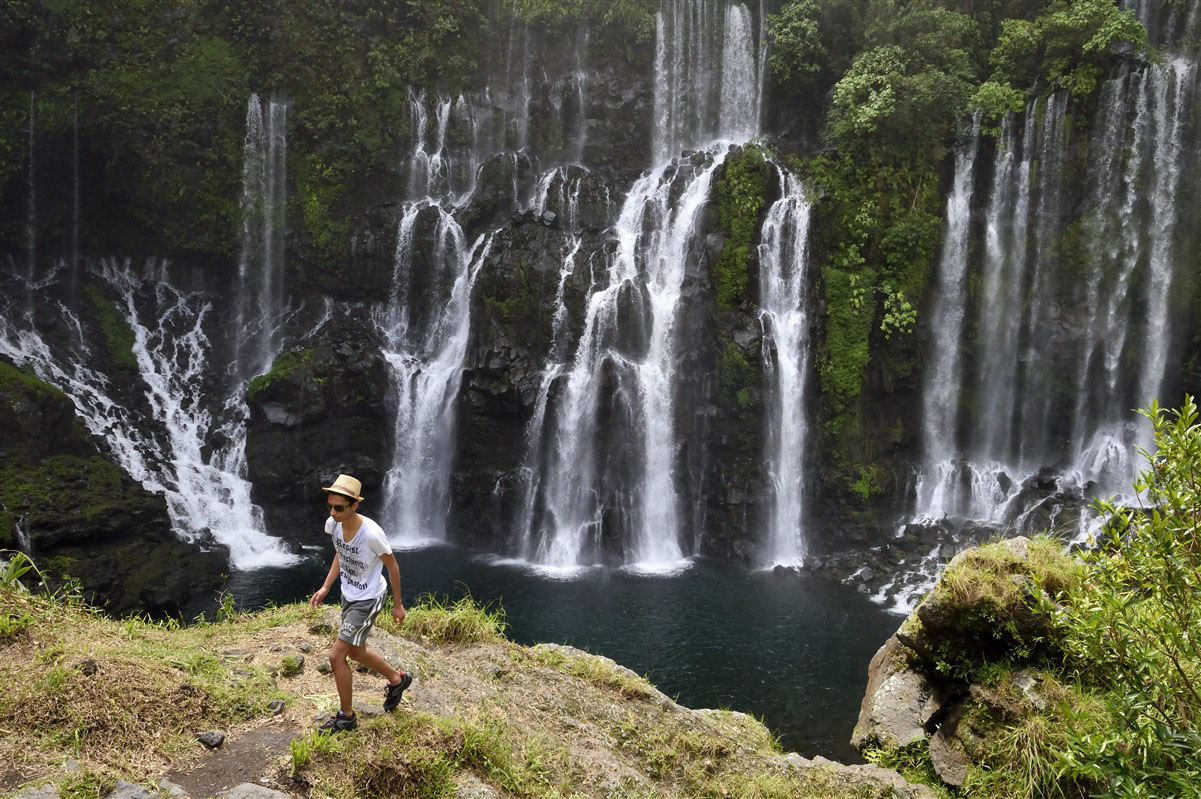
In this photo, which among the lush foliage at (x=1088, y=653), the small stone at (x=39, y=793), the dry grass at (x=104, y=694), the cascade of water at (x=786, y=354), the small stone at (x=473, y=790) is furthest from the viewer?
the cascade of water at (x=786, y=354)

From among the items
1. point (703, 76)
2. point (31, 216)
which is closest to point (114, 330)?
point (31, 216)

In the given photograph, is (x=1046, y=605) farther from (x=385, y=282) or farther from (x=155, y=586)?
(x=385, y=282)

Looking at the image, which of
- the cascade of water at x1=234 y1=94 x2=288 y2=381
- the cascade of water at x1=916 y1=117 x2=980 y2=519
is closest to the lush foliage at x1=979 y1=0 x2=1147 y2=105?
the cascade of water at x1=916 y1=117 x2=980 y2=519

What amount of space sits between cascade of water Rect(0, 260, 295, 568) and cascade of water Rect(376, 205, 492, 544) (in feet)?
11.0

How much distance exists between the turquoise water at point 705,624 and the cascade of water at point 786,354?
215cm

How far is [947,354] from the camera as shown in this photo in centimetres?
1967

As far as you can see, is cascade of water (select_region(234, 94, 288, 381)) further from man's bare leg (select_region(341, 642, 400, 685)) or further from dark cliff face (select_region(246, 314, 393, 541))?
man's bare leg (select_region(341, 642, 400, 685))

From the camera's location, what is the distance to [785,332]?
19.2 meters

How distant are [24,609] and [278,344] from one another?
667 inches

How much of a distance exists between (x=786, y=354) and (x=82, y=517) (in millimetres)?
15154

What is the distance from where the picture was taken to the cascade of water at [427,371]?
2020 centimetres

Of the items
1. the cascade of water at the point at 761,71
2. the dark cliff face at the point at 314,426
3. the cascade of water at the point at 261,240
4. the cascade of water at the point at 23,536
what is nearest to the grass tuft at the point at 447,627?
the cascade of water at the point at 23,536

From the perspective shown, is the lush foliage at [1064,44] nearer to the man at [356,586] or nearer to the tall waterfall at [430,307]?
the tall waterfall at [430,307]

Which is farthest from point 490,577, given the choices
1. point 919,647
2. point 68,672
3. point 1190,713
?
point 1190,713
